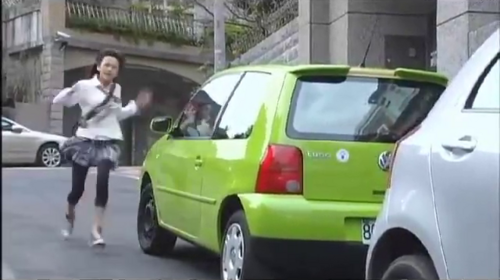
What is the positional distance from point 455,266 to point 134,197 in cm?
1025

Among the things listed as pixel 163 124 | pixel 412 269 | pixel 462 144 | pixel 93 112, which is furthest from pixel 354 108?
pixel 93 112

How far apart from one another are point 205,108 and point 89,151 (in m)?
1.53

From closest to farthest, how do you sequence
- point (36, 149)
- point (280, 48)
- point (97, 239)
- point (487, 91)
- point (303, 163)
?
point (487, 91) → point (303, 163) → point (97, 239) → point (280, 48) → point (36, 149)

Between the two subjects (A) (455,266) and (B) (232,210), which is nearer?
(A) (455,266)

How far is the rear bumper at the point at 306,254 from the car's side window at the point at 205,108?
1.32 m

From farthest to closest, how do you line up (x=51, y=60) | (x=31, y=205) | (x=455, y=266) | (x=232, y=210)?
(x=51, y=60) < (x=31, y=205) < (x=232, y=210) < (x=455, y=266)

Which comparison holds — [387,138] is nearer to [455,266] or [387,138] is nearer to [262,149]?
[262,149]

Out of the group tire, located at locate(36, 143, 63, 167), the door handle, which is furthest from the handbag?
tire, located at locate(36, 143, 63, 167)

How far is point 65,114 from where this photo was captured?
31.5m

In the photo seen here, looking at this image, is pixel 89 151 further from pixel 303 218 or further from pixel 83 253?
pixel 303 218

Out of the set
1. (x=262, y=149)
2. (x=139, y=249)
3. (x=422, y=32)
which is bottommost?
(x=139, y=249)

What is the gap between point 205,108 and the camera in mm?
7316

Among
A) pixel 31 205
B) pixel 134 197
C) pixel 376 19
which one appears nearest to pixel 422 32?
pixel 376 19

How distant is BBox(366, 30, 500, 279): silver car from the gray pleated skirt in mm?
4191
